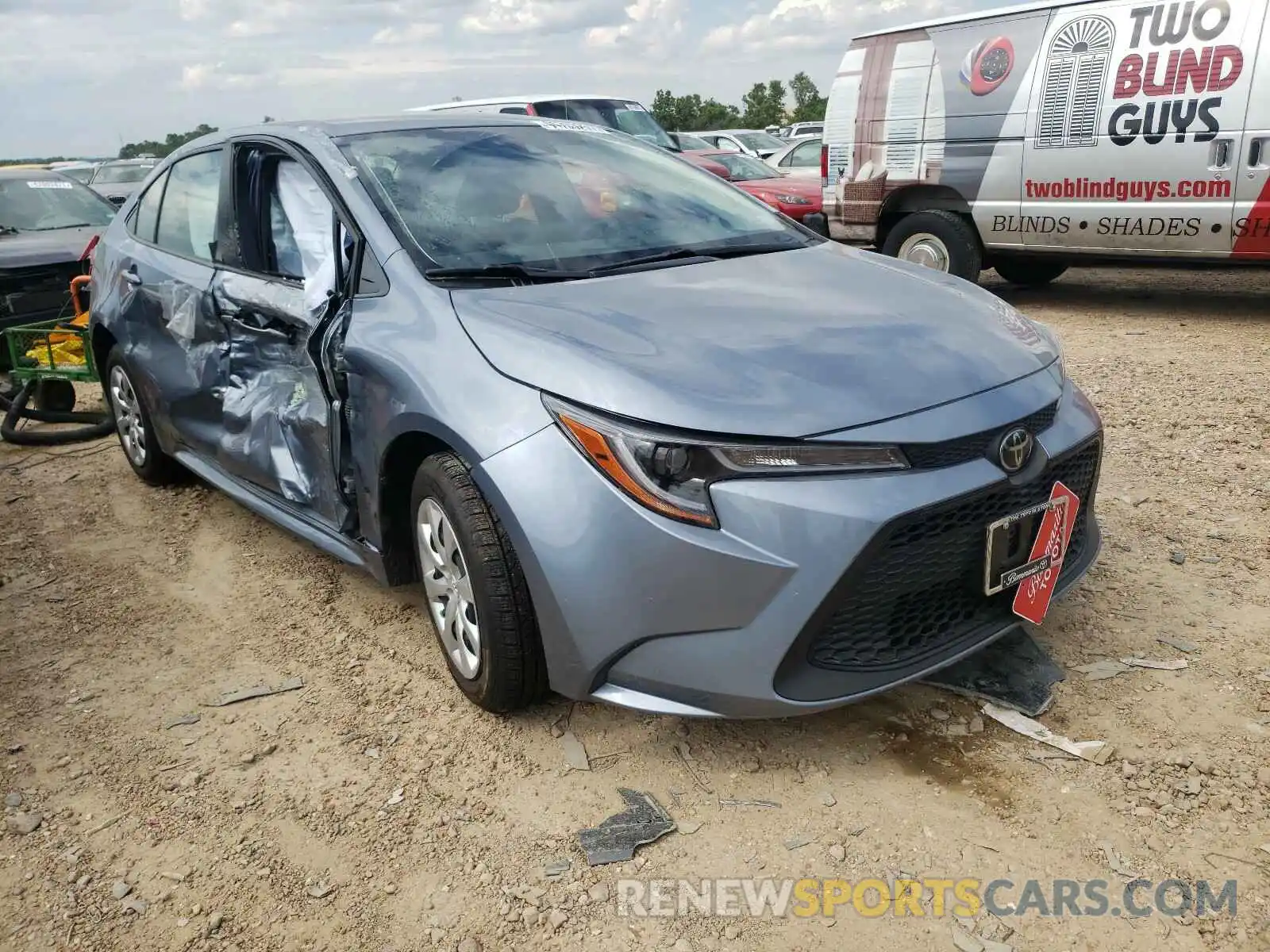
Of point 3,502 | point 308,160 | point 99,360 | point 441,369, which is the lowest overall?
point 3,502

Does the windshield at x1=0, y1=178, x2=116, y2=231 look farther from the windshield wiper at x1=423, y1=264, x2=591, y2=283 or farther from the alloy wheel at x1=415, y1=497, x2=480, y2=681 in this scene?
the alloy wheel at x1=415, y1=497, x2=480, y2=681

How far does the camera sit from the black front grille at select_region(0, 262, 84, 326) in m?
7.22

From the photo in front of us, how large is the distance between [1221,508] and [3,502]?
5.28 m

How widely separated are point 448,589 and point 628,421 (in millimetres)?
845

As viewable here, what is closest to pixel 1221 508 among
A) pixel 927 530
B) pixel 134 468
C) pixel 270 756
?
pixel 927 530

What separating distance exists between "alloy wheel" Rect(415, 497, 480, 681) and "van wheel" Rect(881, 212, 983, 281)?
18.9 ft

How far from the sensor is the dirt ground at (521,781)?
2.13m

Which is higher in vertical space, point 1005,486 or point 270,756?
point 1005,486

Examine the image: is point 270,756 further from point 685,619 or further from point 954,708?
point 954,708

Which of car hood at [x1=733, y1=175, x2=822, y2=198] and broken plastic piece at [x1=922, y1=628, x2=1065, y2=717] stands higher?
car hood at [x1=733, y1=175, x2=822, y2=198]

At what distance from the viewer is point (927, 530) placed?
2.26 meters

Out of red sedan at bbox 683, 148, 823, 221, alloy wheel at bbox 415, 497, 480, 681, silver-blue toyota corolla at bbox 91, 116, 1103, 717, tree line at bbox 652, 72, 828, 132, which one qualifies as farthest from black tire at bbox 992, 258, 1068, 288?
tree line at bbox 652, 72, 828, 132

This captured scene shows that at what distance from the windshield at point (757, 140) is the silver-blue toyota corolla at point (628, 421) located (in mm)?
14522

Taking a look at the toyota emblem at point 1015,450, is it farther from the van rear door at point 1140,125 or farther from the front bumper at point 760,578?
the van rear door at point 1140,125
